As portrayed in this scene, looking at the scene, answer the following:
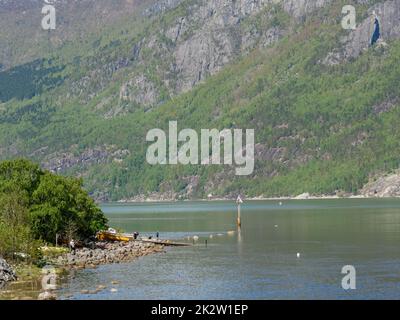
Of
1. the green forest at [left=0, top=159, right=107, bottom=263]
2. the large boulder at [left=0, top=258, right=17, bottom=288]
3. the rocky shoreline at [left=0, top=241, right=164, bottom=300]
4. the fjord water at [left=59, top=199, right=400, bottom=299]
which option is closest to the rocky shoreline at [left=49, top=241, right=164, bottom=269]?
the rocky shoreline at [left=0, top=241, right=164, bottom=300]

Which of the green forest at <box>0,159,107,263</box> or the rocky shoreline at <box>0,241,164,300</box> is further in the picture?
the green forest at <box>0,159,107,263</box>

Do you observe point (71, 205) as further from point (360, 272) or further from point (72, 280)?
point (360, 272)

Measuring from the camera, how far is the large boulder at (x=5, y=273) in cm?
11132

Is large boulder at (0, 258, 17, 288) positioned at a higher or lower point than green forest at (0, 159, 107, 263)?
lower

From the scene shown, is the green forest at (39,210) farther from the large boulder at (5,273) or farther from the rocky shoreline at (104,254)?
the large boulder at (5,273)

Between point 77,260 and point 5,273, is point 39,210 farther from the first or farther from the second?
point 5,273

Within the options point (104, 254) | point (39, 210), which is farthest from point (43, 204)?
point (104, 254)

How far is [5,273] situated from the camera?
11319 cm

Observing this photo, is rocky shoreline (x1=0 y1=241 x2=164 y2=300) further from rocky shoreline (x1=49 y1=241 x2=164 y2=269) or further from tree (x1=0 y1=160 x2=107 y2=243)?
tree (x1=0 y1=160 x2=107 y2=243)

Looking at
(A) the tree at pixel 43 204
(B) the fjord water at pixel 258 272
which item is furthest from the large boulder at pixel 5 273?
(A) the tree at pixel 43 204

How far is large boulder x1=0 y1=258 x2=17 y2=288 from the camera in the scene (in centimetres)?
11132

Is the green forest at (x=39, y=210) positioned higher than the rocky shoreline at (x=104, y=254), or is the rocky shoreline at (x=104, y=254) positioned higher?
the green forest at (x=39, y=210)
